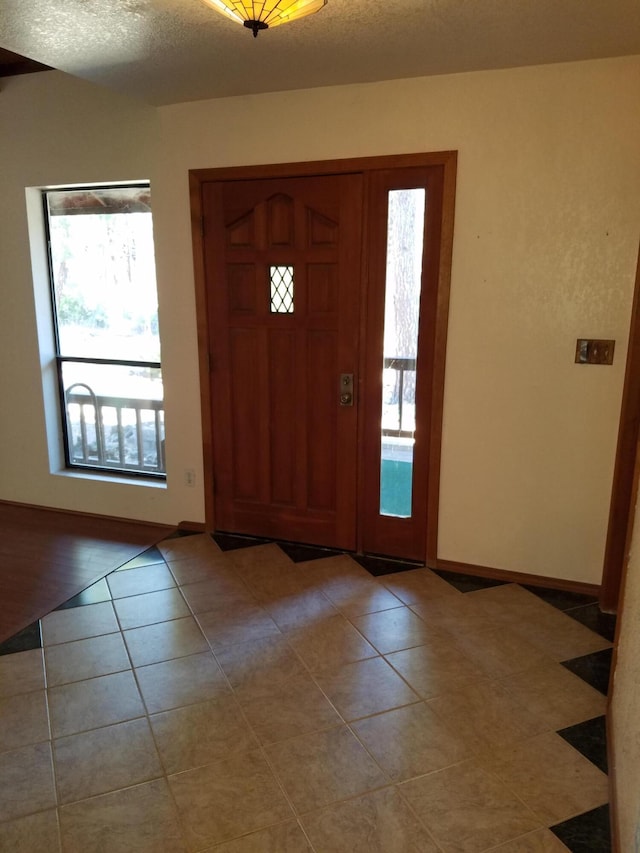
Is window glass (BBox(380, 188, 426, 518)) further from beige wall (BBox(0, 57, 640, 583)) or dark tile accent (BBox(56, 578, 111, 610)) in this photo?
dark tile accent (BBox(56, 578, 111, 610))

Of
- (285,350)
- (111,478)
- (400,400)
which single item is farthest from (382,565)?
(111,478)

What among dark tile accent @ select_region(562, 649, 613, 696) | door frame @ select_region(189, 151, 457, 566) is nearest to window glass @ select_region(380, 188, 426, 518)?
door frame @ select_region(189, 151, 457, 566)

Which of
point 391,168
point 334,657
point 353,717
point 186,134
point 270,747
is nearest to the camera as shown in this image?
point 270,747

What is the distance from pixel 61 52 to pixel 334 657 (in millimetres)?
2740

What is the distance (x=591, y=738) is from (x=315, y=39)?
8.87ft

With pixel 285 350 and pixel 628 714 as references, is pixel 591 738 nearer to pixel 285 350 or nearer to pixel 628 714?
pixel 628 714

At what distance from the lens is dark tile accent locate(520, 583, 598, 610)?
2.85m

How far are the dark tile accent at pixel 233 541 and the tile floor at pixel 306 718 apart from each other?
0.37 metres

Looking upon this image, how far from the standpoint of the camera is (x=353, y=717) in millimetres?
2107

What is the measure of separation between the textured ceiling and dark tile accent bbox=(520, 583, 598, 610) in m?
2.38

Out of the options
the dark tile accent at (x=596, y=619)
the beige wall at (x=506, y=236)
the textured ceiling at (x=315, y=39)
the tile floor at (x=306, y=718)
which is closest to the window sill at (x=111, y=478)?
the tile floor at (x=306, y=718)

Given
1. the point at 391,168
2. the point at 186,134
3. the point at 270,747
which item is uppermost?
the point at 186,134

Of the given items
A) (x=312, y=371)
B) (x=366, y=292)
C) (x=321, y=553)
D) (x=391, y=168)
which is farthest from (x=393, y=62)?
(x=321, y=553)

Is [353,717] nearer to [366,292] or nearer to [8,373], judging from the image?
[366,292]
